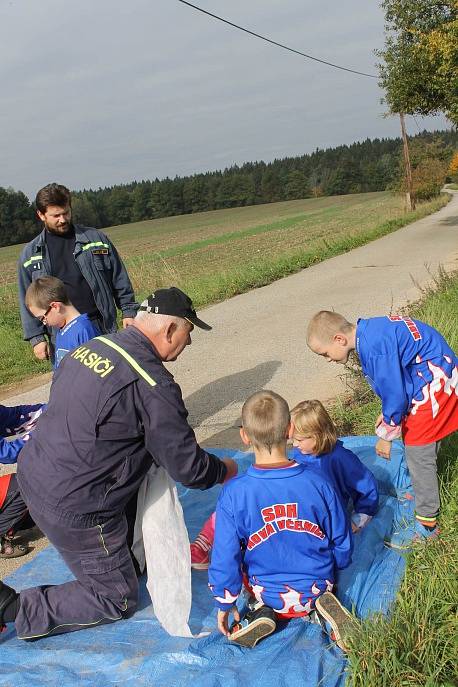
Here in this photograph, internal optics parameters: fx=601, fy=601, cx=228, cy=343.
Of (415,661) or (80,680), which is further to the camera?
(80,680)

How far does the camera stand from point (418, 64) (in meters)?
16.2

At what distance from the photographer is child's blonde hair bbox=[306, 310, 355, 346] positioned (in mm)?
3158

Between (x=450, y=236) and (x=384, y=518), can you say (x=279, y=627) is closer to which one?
(x=384, y=518)

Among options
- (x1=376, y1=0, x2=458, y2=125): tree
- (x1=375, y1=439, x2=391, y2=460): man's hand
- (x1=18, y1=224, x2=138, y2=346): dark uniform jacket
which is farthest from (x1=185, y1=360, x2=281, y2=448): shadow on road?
(x1=376, y1=0, x2=458, y2=125): tree

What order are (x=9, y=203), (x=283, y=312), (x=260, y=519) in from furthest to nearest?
(x=9, y=203)
(x=283, y=312)
(x=260, y=519)

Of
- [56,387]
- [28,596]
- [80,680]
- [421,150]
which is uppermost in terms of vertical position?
[421,150]

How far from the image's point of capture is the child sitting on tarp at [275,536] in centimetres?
246

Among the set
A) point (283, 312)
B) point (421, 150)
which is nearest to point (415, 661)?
point (283, 312)

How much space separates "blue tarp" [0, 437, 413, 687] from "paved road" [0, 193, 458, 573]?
1.23 metres

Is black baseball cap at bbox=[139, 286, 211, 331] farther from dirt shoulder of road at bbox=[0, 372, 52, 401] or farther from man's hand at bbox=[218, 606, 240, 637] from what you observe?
dirt shoulder of road at bbox=[0, 372, 52, 401]

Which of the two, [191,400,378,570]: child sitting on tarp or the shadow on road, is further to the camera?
the shadow on road

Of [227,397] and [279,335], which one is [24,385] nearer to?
[227,397]

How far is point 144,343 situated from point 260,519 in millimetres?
916

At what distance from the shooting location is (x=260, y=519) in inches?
97.8
